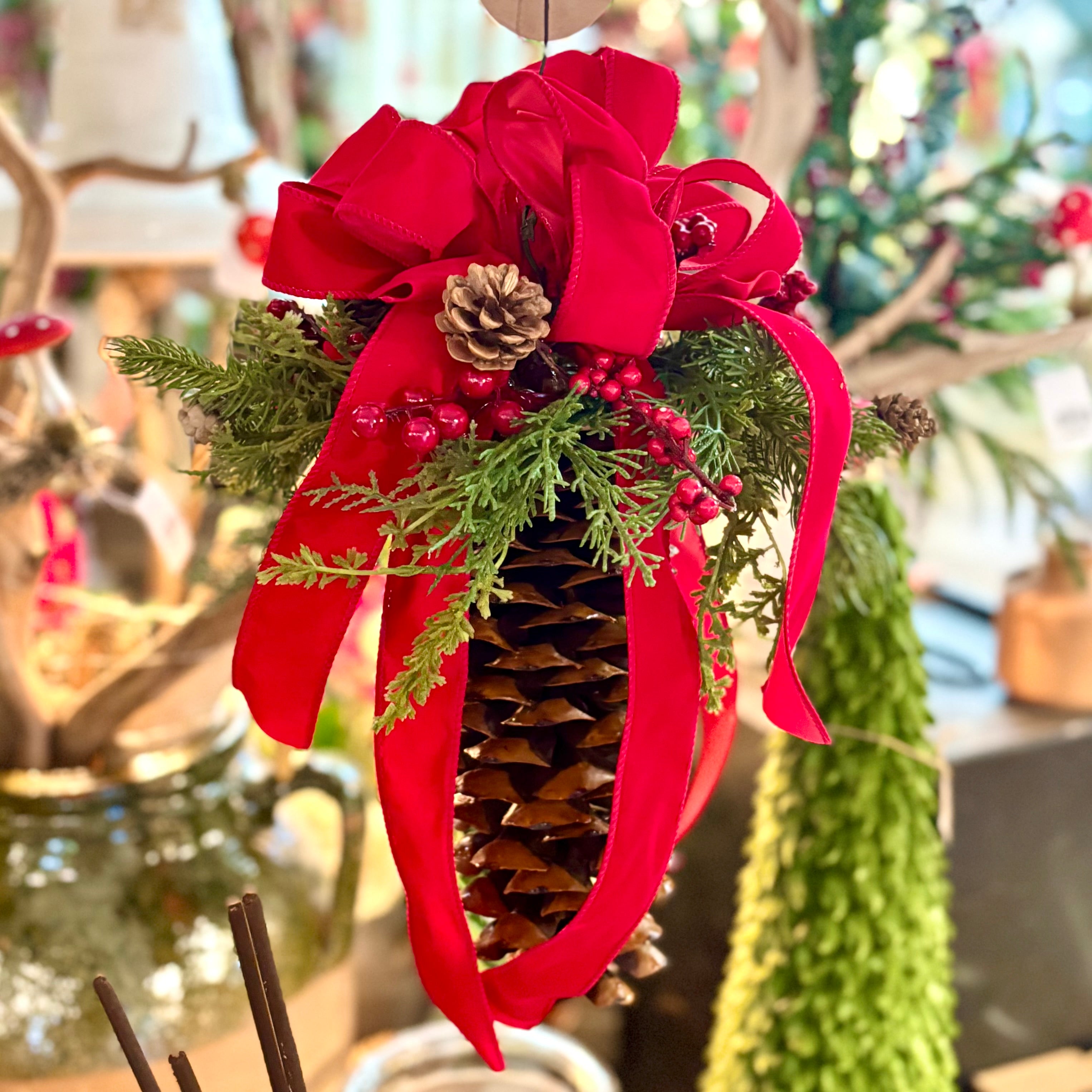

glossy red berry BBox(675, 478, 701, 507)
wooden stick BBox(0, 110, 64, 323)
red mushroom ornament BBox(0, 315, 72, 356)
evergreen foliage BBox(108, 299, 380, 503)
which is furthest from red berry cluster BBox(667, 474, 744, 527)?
wooden stick BBox(0, 110, 64, 323)

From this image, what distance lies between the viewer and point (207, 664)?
0.63m

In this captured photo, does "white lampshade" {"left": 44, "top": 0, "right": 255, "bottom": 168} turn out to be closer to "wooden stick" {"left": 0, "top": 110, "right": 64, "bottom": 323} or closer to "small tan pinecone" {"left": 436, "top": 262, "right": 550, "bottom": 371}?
"wooden stick" {"left": 0, "top": 110, "right": 64, "bottom": 323}

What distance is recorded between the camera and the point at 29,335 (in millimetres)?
467

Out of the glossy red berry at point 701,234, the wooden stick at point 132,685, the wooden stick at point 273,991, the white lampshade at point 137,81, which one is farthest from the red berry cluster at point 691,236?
the white lampshade at point 137,81

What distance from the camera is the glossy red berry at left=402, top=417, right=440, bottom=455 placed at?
0.28 meters

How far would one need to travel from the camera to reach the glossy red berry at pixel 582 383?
0.97ft

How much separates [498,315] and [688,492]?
0.07 meters

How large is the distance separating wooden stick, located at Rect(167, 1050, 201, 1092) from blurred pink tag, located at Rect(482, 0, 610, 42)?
1.12 feet

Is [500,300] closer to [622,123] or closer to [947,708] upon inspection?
[622,123]

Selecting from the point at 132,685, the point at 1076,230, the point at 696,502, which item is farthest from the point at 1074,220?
the point at 132,685

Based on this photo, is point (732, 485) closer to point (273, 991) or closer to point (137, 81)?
point (273, 991)

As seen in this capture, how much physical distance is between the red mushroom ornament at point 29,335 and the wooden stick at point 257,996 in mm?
271

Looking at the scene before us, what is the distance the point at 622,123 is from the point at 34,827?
20.1 inches

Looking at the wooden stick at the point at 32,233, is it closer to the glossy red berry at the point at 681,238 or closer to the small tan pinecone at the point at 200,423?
the small tan pinecone at the point at 200,423
